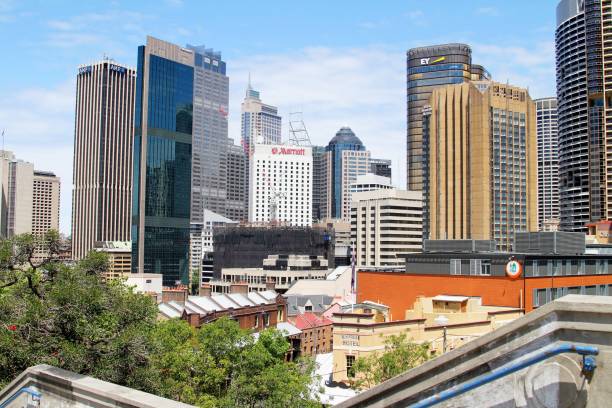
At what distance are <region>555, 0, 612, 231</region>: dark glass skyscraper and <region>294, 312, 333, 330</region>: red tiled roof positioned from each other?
123049mm

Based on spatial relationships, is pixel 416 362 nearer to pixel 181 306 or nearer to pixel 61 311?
pixel 61 311

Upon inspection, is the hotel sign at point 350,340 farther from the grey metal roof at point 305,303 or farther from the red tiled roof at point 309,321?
the grey metal roof at point 305,303

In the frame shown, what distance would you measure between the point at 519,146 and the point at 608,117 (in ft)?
83.2

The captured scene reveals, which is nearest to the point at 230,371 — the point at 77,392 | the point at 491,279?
the point at 77,392

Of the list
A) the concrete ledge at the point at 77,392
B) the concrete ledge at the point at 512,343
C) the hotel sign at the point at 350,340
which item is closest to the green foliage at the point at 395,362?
the hotel sign at the point at 350,340

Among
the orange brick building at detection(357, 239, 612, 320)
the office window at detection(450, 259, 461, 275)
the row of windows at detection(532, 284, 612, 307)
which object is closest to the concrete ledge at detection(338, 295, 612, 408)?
the row of windows at detection(532, 284, 612, 307)

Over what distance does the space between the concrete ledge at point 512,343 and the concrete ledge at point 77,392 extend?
13.0 feet

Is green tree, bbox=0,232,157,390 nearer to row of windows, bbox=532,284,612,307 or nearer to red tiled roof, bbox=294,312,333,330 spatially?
Answer: row of windows, bbox=532,284,612,307

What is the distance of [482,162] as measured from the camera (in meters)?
177

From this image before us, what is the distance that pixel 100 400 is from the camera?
11359mm

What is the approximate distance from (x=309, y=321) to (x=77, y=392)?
71.6m

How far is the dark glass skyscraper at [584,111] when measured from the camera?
177625 mm

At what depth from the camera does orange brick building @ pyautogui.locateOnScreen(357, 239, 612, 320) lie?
189 ft

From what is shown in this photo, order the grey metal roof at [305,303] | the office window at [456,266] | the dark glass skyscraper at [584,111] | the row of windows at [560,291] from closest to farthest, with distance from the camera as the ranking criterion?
the row of windows at [560,291] < the office window at [456,266] < the grey metal roof at [305,303] < the dark glass skyscraper at [584,111]
